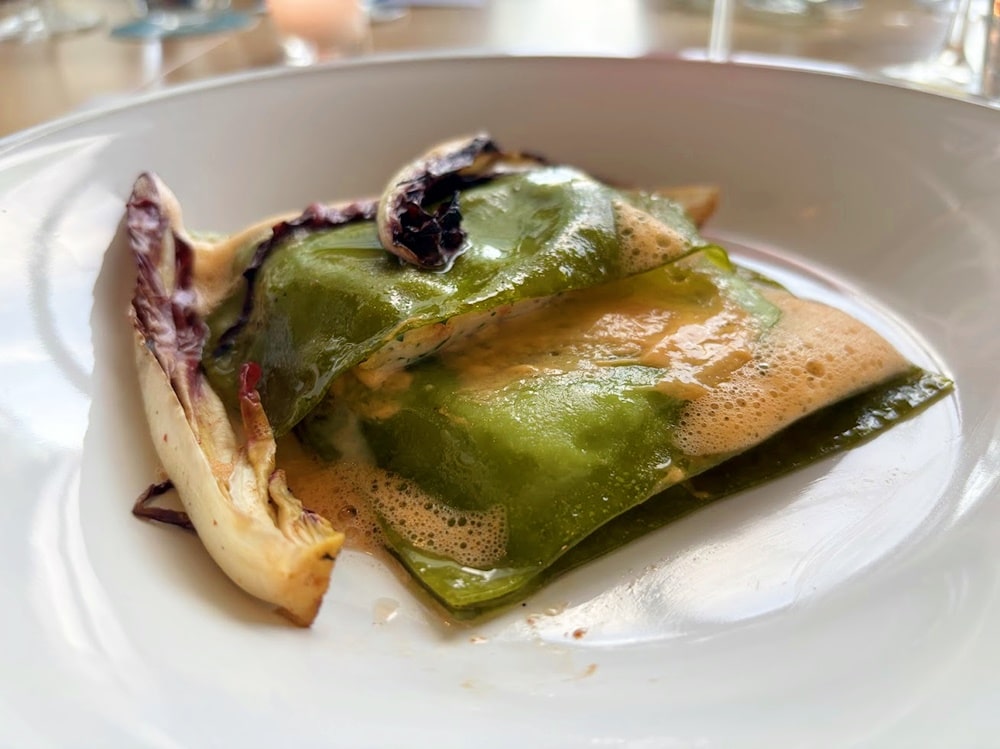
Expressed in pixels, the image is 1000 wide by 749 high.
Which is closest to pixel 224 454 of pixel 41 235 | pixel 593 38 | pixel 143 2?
pixel 41 235

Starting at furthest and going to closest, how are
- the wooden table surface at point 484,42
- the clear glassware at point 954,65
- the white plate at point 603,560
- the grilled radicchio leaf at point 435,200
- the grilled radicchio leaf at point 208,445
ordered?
the wooden table surface at point 484,42 → the clear glassware at point 954,65 → the grilled radicchio leaf at point 435,200 → the grilled radicchio leaf at point 208,445 → the white plate at point 603,560

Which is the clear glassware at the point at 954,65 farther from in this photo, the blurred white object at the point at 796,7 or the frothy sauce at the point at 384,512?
the frothy sauce at the point at 384,512

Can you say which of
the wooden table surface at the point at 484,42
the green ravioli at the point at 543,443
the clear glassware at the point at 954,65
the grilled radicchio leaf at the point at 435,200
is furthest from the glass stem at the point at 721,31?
the green ravioli at the point at 543,443

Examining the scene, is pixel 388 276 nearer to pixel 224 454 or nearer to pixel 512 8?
pixel 224 454

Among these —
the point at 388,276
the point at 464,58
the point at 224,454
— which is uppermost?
the point at 464,58

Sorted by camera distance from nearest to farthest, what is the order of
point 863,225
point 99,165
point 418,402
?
point 418,402, point 99,165, point 863,225

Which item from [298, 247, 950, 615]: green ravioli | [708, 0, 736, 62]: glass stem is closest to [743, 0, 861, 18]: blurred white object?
[708, 0, 736, 62]: glass stem
